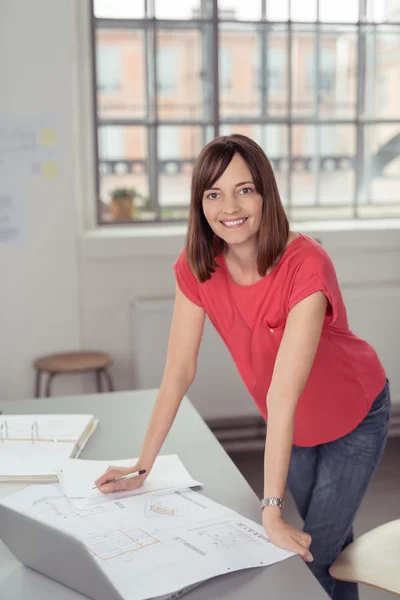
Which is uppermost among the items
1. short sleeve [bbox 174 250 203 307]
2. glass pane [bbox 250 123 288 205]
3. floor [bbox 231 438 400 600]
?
glass pane [bbox 250 123 288 205]

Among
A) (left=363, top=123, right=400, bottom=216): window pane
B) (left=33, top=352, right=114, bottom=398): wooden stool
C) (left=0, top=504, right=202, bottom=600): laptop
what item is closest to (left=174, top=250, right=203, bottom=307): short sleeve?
(left=0, top=504, right=202, bottom=600): laptop

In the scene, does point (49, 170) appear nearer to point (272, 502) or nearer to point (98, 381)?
point (98, 381)

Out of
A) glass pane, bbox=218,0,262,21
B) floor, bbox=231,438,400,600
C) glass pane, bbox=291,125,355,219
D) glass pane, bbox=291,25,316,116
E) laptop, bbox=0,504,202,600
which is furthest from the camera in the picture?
glass pane, bbox=291,125,355,219

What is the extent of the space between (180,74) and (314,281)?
8.87 ft

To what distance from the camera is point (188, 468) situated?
1.62 m

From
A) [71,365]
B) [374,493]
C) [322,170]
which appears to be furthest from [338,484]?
[322,170]

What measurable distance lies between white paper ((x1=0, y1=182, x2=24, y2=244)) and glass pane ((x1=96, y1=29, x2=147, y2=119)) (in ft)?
2.17

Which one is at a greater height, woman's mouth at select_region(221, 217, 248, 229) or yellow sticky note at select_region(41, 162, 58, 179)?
yellow sticky note at select_region(41, 162, 58, 179)

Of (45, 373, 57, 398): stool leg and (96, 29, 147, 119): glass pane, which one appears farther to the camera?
(96, 29, 147, 119): glass pane

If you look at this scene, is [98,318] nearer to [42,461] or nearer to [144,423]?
[144,423]

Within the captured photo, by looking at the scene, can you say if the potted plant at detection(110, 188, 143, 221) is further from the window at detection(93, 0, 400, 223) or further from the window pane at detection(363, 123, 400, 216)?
the window pane at detection(363, 123, 400, 216)

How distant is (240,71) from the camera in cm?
395

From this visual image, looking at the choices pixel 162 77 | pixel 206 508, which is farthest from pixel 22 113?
pixel 206 508

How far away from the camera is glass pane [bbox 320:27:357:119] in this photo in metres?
4.00
